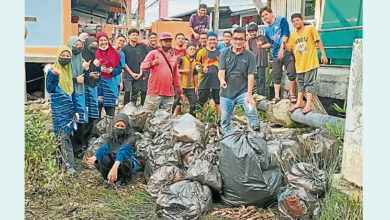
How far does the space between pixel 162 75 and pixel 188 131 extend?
4.24 ft

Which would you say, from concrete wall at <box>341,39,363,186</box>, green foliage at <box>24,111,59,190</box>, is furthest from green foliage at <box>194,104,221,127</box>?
concrete wall at <box>341,39,363,186</box>

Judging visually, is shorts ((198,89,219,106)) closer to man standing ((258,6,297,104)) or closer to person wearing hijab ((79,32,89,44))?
man standing ((258,6,297,104))

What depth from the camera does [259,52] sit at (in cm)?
541

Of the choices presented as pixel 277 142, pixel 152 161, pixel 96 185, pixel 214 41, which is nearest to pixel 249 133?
pixel 277 142

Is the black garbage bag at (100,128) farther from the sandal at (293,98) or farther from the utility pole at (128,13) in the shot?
the sandal at (293,98)

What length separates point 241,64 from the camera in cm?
432

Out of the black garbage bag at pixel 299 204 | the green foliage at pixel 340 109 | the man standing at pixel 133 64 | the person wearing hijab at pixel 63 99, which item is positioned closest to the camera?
the black garbage bag at pixel 299 204

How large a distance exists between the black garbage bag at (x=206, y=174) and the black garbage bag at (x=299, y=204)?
0.50 metres

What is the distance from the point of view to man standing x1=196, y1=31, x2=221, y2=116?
534cm

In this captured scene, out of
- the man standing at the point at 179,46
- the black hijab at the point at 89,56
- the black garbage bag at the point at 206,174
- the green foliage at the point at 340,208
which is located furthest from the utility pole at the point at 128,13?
the green foliage at the point at 340,208

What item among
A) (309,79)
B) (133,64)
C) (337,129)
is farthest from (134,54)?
(337,129)

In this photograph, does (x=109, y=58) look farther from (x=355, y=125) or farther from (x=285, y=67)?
(x=355, y=125)

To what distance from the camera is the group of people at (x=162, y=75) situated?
3.91m

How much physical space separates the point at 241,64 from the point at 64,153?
187 centimetres
